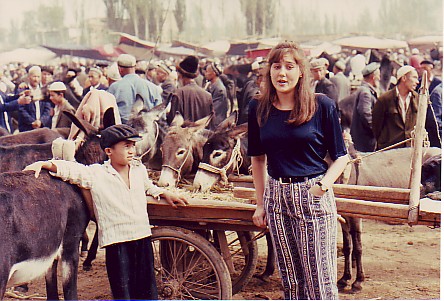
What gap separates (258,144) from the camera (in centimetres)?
366

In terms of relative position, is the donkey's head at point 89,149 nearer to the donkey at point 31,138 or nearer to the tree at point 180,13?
the donkey at point 31,138

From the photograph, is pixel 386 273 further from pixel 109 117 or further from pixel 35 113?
pixel 35 113

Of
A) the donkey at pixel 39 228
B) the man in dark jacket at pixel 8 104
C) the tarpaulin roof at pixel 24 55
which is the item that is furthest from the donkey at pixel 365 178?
the tarpaulin roof at pixel 24 55

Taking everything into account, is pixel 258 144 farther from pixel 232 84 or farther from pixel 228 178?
pixel 232 84

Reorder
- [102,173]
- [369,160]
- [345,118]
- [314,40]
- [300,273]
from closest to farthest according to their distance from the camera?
[300,273]
[102,173]
[369,160]
[345,118]
[314,40]

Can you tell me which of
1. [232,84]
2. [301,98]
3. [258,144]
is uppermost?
[301,98]

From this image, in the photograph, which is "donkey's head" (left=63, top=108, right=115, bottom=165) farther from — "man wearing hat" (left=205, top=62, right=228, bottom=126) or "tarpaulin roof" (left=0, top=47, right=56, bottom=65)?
"tarpaulin roof" (left=0, top=47, right=56, bottom=65)

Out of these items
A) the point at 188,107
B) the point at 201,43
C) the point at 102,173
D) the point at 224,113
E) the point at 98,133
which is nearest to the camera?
the point at 102,173

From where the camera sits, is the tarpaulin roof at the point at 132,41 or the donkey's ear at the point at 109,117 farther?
the tarpaulin roof at the point at 132,41

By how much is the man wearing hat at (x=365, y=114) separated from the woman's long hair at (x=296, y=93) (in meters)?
4.72

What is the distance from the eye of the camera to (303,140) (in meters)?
3.42

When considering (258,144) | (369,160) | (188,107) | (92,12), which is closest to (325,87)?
(188,107)

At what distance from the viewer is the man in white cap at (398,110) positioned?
7.06 meters

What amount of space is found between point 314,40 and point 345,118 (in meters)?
17.2
